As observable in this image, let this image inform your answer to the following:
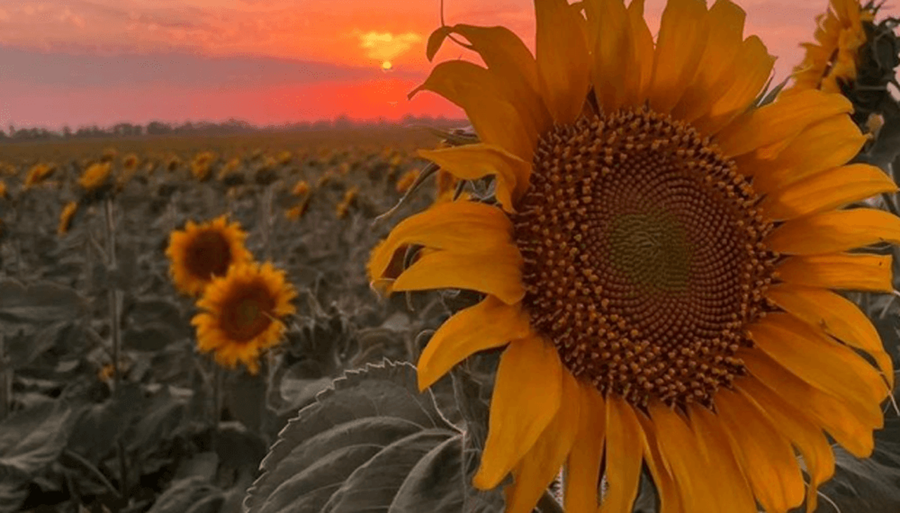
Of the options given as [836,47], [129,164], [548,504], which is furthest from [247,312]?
[129,164]

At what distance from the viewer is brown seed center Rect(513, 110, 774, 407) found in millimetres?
1172

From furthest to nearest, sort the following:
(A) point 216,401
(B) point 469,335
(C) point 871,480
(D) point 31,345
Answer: (A) point 216,401 → (D) point 31,345 → (C) point 871,480 → (B) point 469,335

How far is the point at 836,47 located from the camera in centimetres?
302

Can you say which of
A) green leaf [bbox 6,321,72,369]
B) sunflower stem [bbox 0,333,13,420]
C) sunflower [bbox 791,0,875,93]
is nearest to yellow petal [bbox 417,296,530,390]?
sunflower [bbox 791,0,875,93]

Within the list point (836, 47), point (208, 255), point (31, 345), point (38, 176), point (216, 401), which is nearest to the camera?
point (836, 47)

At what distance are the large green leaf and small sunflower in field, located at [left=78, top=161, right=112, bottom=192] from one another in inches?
196

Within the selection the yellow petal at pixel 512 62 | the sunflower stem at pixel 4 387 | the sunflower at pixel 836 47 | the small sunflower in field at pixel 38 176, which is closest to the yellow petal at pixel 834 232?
the yellow petal at pixel 512 62

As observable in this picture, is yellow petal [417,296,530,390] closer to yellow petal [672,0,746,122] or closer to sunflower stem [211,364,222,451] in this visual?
yellow petal [672,0,746,122]

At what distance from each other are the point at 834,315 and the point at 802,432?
13 cm

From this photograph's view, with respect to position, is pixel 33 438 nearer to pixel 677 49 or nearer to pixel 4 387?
pixel 4 387

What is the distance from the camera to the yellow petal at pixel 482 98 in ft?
3.63

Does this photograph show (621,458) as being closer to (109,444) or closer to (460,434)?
(460,434)

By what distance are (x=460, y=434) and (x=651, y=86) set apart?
45 centimetres

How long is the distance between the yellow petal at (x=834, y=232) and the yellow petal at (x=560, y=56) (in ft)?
1.00
